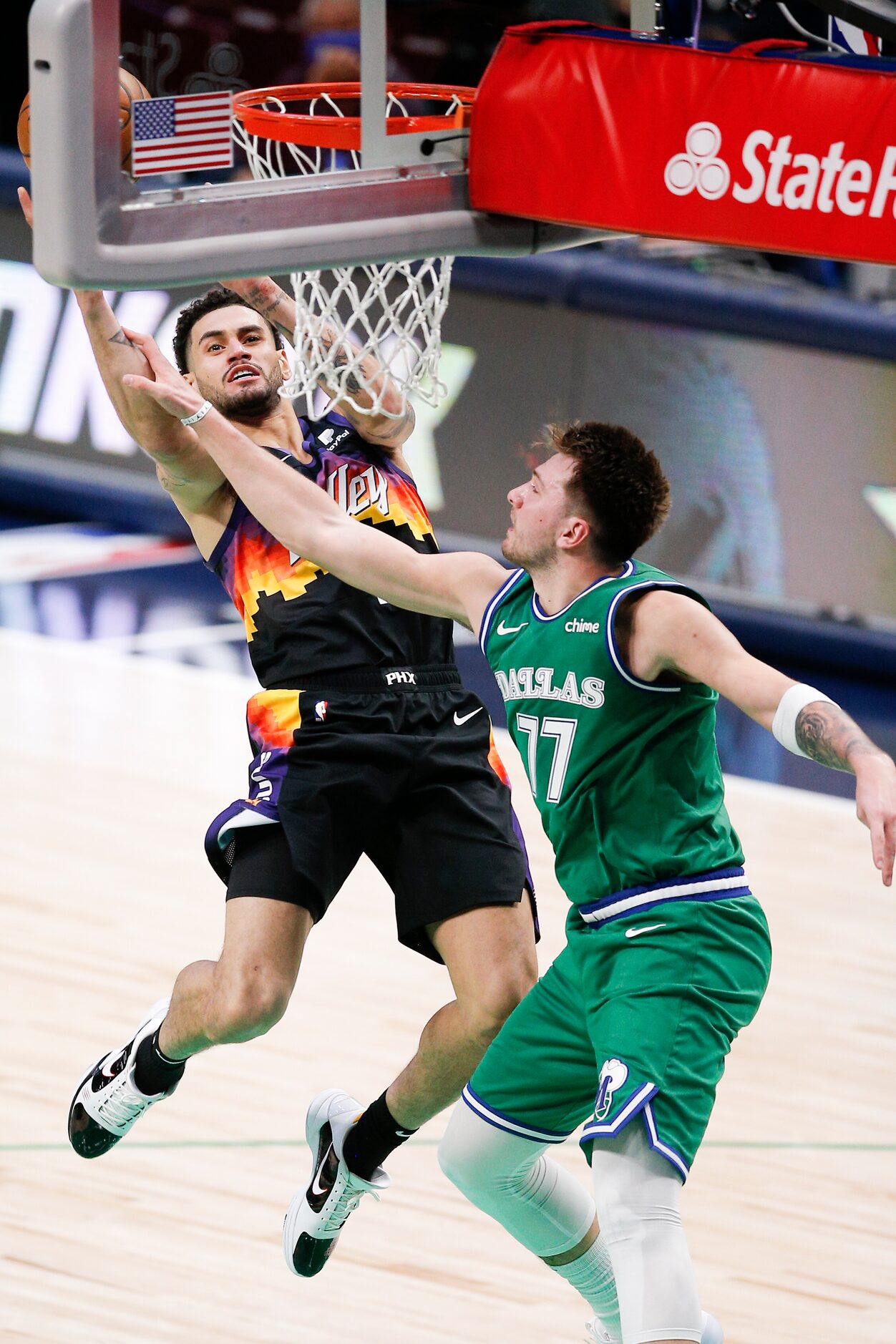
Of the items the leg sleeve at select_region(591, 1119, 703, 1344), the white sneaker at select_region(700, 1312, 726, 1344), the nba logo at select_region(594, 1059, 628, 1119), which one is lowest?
the white sneaker at select_region(700, 1312, 726, 1344)

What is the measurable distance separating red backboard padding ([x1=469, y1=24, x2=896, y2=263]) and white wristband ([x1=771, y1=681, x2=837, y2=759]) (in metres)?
0.86

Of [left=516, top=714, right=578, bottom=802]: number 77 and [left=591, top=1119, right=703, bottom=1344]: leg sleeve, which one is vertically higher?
[left=516, top=714, right=578, bottom=802]: number 77

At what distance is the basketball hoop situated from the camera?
4.59m

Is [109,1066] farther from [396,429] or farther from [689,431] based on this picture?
[689,431]

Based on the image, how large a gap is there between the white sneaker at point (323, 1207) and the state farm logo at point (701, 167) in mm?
2507

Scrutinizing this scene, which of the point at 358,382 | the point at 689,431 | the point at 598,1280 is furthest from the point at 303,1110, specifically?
the point at 689,431

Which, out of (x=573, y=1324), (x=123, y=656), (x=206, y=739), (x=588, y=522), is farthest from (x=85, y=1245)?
(x=123, y=656)

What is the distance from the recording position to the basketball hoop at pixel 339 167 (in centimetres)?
459

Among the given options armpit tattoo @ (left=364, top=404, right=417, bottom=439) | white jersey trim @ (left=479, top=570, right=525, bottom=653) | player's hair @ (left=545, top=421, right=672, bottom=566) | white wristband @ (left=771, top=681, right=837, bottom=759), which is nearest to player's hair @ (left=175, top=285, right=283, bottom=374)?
armpit tattoo @ (left=364, top=404, right=417, bottom=439)

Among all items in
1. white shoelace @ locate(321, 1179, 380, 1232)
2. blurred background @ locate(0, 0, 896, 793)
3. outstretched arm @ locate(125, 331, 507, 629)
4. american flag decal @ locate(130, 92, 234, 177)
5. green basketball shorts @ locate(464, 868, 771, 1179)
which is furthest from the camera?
blurred background @ locate(0, 0, 896, 793)

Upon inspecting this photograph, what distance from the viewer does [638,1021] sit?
407cm

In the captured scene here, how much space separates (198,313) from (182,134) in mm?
1748

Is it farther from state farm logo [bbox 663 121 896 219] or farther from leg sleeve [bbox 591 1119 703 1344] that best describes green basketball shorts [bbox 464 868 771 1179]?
state farm logo [bbox 663 121 896 219]

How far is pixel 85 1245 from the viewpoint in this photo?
5.38 meters
